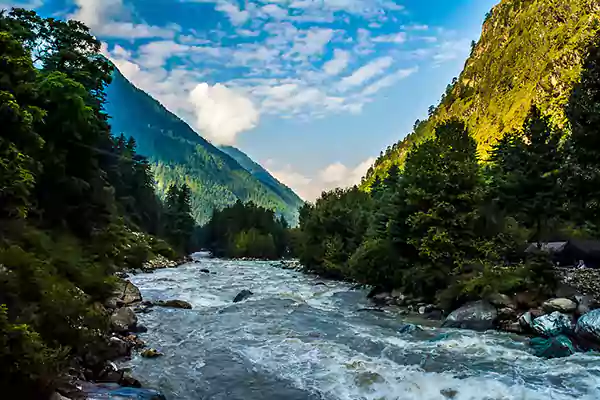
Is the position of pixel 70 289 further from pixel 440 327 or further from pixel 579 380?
pixel 440 327

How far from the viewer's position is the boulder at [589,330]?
16453 mm

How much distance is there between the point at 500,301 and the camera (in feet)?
74.3

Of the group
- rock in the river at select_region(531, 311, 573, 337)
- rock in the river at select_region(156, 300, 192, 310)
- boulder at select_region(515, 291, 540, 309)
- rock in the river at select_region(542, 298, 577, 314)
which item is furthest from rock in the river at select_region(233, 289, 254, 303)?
rock in the river at select_region(542, 298, 577, 314)

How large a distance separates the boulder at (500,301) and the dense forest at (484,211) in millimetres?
449

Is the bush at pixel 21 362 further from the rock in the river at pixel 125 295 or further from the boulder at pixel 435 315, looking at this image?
the boulder at pixel 435 315

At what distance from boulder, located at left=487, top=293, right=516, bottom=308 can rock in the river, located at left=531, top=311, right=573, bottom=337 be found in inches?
106

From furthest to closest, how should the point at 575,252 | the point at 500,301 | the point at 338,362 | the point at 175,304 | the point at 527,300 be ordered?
the point at 575,252
the point at 175,304
the point at 500,301
the point at 527,300
the point at 338,362

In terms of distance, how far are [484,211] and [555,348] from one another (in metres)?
15.2

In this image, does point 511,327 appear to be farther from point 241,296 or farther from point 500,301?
point 241,296

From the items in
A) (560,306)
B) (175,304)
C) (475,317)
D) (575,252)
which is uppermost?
(575,252)

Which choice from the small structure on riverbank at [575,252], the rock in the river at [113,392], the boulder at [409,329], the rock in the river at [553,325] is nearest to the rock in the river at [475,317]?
the boulder at [409,329]

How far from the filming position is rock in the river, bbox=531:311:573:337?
18380 mm

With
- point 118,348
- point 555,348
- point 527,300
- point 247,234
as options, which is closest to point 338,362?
point 118,348

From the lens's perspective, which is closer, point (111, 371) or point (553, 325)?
point (111, 371)
